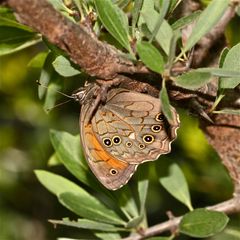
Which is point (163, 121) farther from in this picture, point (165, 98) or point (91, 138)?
point (165, 98)

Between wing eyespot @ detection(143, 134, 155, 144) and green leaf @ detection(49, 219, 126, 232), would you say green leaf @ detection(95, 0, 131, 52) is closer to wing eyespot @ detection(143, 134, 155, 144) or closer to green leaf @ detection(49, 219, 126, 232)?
wing eyespot @ detection(143, 134, 155, 144)

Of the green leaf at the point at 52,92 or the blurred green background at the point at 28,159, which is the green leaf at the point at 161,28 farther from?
the blurred green background at the point at 28,159

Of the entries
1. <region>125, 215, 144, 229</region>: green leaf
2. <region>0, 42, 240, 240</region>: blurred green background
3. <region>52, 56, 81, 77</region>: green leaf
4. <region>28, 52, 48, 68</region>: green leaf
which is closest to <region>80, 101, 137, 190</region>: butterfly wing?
<region>125, 215, 144, 229</region>: green leaf

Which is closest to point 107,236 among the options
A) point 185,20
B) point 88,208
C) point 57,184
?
point 88,208

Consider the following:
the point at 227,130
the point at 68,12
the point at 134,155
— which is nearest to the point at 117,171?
the point at 134,155

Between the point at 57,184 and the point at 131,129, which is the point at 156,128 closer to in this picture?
the point at 131,129

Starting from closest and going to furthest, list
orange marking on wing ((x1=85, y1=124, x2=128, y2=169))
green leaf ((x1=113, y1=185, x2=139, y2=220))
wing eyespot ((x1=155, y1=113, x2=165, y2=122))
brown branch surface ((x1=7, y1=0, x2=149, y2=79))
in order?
brown branch surface ((x1=7, y1=0, x2=149, y2=79)) < wing eyespot ((x1=155, y1=113, x2=165, y2=122)) < orange marking on wing ((x1=85, y1=124, x2=128, y2=169)) < green leaf ((x1=113, y1=185, x2=139, y2=220))
